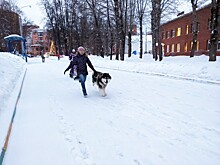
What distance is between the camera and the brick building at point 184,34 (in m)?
35.6

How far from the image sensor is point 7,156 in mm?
3670

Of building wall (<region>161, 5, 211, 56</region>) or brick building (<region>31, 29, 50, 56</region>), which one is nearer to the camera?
building wall (<region>161, 5, 211, 56</region>)

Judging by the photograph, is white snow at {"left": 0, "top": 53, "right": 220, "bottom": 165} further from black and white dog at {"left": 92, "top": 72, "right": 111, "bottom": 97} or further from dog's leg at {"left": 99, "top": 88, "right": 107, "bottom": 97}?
black and white dog at {"left": 92, "top": 72, "right": 111, "bottom": 97}

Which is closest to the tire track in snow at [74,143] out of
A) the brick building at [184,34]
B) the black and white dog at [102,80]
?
the black and white dog at [102,80]

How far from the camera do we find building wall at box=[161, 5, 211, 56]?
35.6 m

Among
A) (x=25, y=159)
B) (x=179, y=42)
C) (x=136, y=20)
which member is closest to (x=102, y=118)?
(x=25, y=159)

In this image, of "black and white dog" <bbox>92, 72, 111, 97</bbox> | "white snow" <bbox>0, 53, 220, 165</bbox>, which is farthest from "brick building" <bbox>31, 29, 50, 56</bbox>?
"white snow" <bbox>0, 53, 220, 165</bbox>

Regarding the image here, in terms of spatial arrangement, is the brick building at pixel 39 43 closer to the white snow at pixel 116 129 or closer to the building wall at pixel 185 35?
the building wall at pixel 185 35

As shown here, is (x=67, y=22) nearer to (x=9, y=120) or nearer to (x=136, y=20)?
(x=136, y=20)

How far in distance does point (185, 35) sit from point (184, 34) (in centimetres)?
41

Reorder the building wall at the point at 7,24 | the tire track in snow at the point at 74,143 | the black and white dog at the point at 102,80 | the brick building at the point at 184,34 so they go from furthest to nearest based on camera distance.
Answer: the building wall at the point at 7,24 < the brick building at the point at 184,34 < the black and white dog at the point at 102,80 < the tire track in snow at the point at 74,143

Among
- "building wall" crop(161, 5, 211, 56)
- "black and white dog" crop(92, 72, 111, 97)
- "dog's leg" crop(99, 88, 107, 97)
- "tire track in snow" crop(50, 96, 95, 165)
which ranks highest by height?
"building wall" crop(161, 5, 211, 56)

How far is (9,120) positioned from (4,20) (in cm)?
4783

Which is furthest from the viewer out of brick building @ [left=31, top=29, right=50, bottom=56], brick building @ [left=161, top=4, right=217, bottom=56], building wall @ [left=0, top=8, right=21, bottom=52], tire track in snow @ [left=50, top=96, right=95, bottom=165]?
brick building @ [left=31, top=29, right=50, bottom=56]
